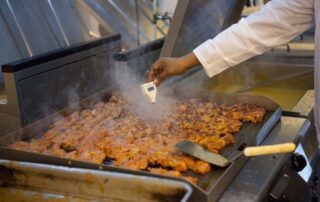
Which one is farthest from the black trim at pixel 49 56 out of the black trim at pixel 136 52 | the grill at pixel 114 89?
the black trim at pixel 136 52

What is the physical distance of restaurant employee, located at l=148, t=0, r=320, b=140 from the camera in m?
1.67

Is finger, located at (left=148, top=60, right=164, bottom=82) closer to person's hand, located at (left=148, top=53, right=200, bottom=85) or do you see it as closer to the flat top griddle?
person's hand, located at (left=148, top=53, right=200, bottom=85)

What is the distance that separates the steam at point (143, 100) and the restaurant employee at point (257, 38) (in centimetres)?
14

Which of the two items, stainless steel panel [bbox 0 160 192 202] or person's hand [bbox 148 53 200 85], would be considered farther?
person's hand [bbox 148 53 200 85]

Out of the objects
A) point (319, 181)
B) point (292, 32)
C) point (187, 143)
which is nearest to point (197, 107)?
point (187, 143)

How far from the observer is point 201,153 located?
137 centimetres

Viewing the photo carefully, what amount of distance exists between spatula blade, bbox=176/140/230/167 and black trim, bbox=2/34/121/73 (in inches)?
38.0

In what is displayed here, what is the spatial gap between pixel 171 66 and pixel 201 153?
0.63 m

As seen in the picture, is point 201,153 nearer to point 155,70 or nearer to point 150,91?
point 150,91

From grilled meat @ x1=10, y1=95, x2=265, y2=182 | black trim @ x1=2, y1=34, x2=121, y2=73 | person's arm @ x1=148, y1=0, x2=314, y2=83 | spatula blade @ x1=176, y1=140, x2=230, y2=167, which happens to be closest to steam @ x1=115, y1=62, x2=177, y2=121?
grilled meat @ x1=10, y1=95, x2=265, y2=182

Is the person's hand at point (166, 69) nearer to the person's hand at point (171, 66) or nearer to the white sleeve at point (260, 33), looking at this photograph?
the person's hand at point (171, 66)

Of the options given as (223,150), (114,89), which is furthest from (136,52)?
(223,150)

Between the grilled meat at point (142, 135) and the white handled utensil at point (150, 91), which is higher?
the white handled utensil at point (150, 91)

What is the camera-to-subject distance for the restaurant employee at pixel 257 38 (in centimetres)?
167
